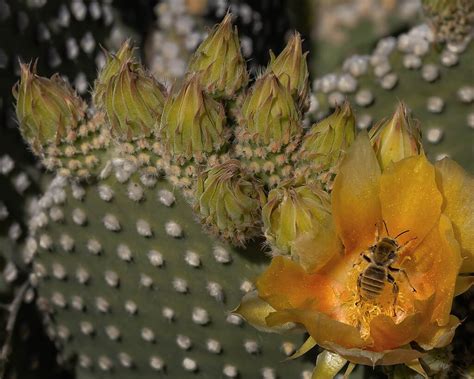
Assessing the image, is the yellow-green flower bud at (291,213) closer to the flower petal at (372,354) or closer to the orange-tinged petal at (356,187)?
the orange-tinged petal at (356,187)

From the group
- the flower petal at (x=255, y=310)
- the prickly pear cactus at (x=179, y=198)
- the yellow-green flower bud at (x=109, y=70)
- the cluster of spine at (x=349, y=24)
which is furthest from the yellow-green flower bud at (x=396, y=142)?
the cluster of spine at (x=349, y=24)

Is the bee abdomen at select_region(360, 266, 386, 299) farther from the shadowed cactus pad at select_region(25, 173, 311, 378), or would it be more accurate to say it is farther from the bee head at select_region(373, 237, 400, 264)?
the shadowed cactus pad at select_region(25, 173, 311, 378)

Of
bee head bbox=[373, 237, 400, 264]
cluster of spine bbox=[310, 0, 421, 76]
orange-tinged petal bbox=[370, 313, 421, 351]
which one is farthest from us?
cluster of spine bbox=[310, 0, 421, 76]

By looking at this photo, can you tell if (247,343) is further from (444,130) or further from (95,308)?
(444,130)

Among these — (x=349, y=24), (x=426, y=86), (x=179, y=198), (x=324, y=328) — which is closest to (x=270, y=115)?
(x=179, y=198)

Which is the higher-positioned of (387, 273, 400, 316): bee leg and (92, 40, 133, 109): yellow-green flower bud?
(92, 40, 133, 109): yellow-green flower bud

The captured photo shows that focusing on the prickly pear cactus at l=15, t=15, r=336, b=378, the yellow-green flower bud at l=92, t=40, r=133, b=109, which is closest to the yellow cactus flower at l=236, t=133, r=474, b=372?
the prickly pear cactus at l=15, t=15, r=336, b=378

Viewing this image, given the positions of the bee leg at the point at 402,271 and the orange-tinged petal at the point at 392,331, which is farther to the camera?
the bee leg at the point at 402,271

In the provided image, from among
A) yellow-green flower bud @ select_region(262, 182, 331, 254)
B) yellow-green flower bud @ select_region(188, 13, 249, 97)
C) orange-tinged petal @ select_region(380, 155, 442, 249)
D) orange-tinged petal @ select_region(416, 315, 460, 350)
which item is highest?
yellow-green flower bud @ select_region(188, 13, 249, 97)
